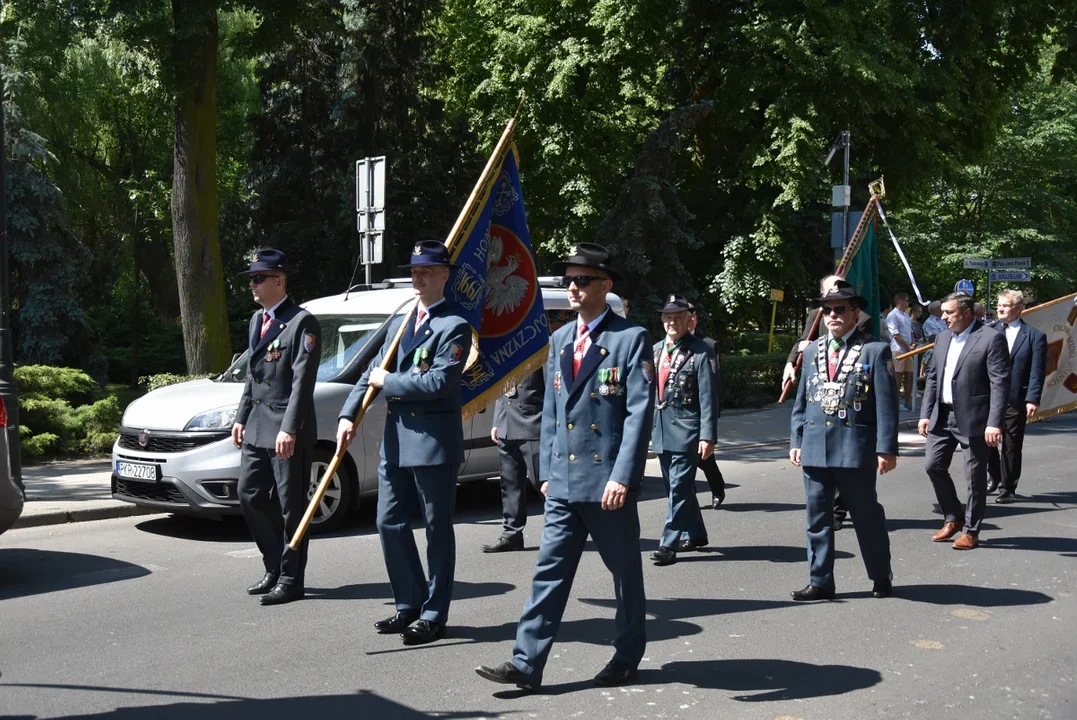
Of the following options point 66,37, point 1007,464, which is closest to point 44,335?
point 66,37

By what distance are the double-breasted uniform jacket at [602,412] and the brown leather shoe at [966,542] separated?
447cm

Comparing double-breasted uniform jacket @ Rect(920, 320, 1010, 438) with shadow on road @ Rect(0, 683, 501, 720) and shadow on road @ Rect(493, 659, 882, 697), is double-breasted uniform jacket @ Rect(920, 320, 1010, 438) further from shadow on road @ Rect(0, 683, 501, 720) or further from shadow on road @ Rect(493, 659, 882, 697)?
shadow on road @ Rect(0, 683, 501, 720)

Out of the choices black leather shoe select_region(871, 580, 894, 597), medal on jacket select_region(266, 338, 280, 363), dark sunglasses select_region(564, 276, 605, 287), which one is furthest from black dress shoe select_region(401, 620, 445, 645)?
black leather shoe select_region(871, 580, 894, 597)

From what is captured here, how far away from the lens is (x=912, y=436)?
17.5m

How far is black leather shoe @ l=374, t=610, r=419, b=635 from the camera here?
6.21 metres

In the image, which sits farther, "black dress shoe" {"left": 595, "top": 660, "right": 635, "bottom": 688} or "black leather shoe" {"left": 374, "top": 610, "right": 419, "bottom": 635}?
"black leather shoe" {"left": 374, "top": 610, "right": 419, "bottom": 635}

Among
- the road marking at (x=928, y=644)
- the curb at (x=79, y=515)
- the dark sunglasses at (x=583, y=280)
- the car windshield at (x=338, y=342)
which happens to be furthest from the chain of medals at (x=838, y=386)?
the curb at (x=79, y=515)

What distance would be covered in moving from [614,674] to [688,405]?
3.54 metres

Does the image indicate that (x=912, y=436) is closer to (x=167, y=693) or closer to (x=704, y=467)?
(x=704, y=467)

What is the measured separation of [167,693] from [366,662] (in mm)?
944

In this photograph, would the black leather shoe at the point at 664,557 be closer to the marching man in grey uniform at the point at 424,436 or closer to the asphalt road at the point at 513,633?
the asphalt road at the point at 513,633

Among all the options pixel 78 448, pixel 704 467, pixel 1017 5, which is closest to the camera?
pixel 704 467

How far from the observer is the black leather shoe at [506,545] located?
8.69 metres

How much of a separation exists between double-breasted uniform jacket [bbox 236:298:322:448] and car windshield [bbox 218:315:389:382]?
8.35 feet
